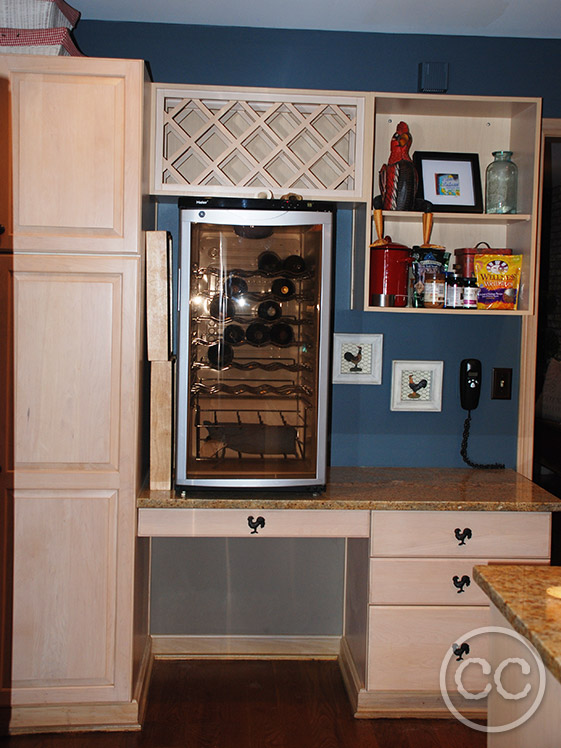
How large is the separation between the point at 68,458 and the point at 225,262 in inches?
33.2

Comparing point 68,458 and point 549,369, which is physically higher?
point 549,369

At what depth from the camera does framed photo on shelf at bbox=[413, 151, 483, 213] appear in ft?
9.21

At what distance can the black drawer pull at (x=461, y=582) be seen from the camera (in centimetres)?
250

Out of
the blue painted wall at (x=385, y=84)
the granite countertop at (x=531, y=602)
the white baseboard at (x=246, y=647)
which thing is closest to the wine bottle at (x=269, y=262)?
the blue painted wall at (x=385, y=84)

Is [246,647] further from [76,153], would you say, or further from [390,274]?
[76,153]

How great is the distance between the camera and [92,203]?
2.34 m

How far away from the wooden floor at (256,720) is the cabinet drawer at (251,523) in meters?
0.68

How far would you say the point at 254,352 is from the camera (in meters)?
2.54

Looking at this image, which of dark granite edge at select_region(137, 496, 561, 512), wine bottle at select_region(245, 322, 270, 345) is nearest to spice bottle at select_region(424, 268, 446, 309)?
wine bottle at select_region(245, 322, 270, 345)

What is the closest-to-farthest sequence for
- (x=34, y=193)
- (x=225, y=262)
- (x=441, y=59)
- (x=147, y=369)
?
(x=34, y=193) < (x=225, y=262) < (x=147, y=369) < (x=441, y=59)

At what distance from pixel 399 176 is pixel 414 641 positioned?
1663 millimetres

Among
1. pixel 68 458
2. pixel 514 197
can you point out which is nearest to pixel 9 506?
pixel 68 458

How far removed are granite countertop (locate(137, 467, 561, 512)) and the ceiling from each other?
174 cm

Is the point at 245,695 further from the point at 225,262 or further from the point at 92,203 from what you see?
the point at 92,203
